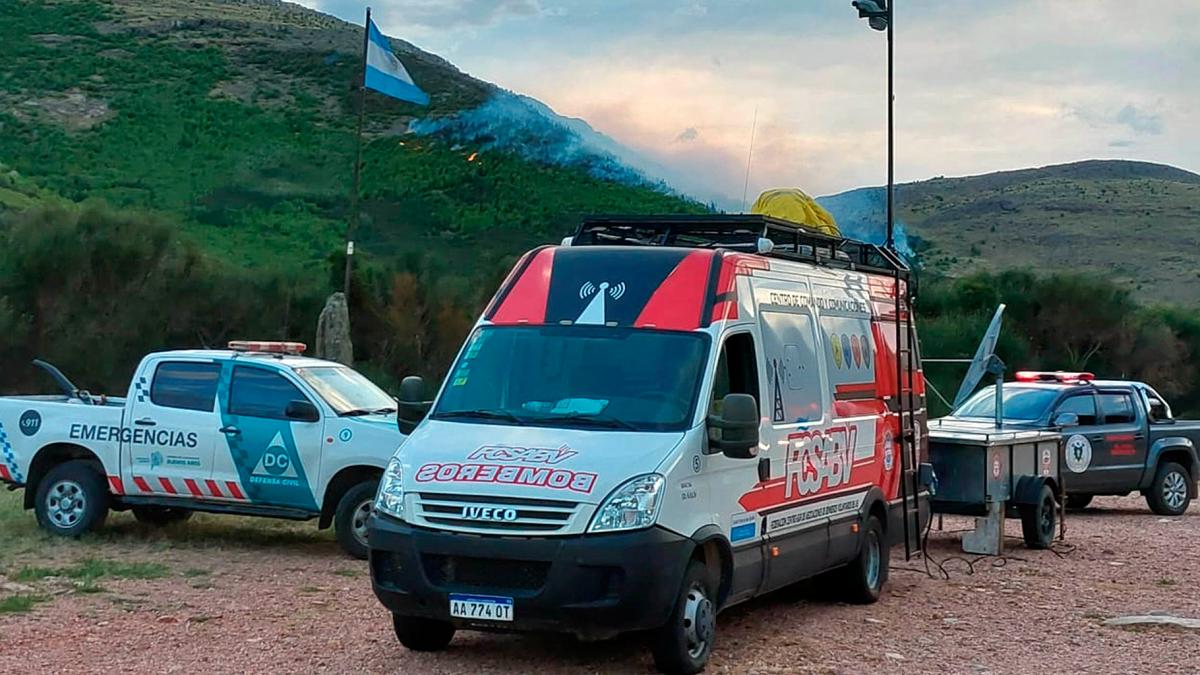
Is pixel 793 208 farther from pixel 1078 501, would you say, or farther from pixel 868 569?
pixel 1078 501

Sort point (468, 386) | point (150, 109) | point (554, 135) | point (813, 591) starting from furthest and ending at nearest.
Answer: point (150, 109)
point (554, 135)
point (813, 591)
point (468, 386)

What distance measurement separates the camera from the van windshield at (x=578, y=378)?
28.7 feet

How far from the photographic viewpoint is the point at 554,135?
154 ft

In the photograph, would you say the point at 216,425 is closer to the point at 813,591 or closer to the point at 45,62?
the point at 813,591

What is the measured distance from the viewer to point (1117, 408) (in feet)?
63.3

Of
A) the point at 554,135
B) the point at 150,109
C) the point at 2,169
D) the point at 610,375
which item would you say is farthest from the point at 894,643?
the point at 150,109

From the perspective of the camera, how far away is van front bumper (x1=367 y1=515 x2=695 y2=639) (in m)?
7.93

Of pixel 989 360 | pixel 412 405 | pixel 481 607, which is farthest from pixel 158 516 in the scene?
pixel 989 360

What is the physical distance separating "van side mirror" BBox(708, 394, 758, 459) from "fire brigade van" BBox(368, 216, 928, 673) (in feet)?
0.04

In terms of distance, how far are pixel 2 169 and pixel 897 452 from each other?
42.1 m

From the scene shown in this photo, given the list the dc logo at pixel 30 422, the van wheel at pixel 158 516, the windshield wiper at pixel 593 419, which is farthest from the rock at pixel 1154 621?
the dc logo at pixel 30 422

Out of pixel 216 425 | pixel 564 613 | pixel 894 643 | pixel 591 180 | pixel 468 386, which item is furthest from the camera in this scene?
pixel 591 180

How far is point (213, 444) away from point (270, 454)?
0.54 meters

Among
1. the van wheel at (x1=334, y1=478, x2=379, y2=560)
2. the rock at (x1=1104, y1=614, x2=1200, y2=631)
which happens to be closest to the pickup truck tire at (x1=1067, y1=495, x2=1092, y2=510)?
the rock at (x1=1104, y1=614, x2=1200, y2=631)
